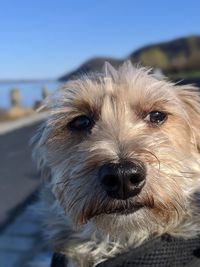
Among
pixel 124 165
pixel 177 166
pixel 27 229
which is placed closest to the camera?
pixel 124 165

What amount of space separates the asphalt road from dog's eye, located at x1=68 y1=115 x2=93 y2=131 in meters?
3.17

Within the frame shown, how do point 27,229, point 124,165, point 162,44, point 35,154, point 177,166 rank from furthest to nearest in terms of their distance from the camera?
point 162,44 < point 27,229 < point 35,154 < point 177,166 < point 124,165

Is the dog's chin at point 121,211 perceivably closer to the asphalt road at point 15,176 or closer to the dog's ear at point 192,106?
the dog's ear at point 192,106

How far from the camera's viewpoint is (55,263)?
3.80m

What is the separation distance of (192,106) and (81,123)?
0.75 meters

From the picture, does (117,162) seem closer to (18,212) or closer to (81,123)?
(81,123)

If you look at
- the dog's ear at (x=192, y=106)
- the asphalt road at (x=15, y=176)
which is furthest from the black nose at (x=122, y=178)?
the asphalt road at (x=15, y=176)

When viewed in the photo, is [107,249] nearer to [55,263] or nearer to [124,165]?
[55,263]

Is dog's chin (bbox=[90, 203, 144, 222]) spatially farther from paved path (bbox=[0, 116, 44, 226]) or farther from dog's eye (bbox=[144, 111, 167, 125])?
paved path (bbox=[0, 116, 44, 226])

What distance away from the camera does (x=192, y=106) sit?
13.3 ft

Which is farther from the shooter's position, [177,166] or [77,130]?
[77,130]

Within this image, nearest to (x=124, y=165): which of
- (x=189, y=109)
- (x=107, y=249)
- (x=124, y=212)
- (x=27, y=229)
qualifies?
(x=124, y=212)

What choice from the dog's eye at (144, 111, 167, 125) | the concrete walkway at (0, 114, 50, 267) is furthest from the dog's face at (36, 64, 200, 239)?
the concrete walkway at (0, 114, 50, 267)

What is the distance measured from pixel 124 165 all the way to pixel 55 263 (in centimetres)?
98
